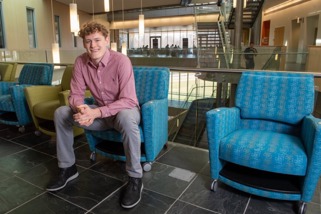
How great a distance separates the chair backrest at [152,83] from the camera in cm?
218

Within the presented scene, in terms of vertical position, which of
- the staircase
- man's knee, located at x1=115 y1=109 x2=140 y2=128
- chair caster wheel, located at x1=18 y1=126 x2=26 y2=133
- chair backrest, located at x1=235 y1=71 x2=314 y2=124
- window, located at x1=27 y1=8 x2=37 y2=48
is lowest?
chair caster wheel, located at x1=18 y1=126 x2=26 y2=133

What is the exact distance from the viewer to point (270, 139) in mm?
1655

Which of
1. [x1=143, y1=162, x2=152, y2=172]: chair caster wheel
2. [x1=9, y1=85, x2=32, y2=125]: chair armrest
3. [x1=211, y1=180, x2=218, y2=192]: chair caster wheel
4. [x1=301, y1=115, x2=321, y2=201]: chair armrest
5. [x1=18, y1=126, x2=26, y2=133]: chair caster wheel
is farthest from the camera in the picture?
[x1=18, y1=126, x2=26, y2=133]: chair caster wheel

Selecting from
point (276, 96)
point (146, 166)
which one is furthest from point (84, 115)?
point (276, 96)

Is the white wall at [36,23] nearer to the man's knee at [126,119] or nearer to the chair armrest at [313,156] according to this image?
the man's knee at [126,119]

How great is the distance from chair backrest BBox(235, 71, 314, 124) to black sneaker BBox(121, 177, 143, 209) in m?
1.00

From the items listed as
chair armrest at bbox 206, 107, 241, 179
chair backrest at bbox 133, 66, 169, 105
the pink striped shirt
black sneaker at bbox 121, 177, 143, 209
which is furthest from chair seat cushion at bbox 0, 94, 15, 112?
chair armrest at bbox 206, 107, 241, 179

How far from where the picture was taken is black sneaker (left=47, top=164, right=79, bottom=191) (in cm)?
176

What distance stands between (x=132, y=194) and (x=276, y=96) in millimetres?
1279

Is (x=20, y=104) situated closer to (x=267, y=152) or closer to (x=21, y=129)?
(x=21, y=129)

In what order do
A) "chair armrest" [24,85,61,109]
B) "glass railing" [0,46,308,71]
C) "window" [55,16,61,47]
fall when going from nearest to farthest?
1. "chair armrest" [24,85,61,109]
2. "glass railing" [0,46,308,71]
3. "window" [55,16,61,47]

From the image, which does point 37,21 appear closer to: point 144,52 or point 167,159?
point 144,52

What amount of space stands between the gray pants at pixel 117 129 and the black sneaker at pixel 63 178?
0.04 meters

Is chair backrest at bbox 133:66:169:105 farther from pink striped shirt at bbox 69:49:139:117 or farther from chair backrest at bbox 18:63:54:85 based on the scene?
chair backrest at bbox 18:63:54:85
